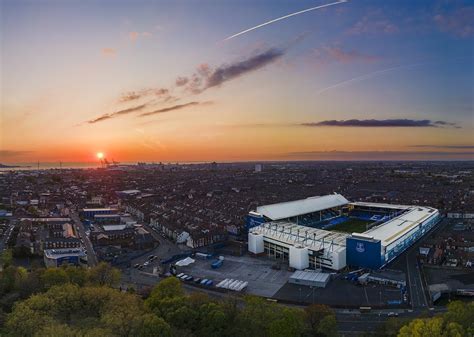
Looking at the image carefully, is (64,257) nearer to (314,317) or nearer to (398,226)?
(314,317)

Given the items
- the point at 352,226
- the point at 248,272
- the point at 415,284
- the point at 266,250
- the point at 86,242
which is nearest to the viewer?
the point at 415,284

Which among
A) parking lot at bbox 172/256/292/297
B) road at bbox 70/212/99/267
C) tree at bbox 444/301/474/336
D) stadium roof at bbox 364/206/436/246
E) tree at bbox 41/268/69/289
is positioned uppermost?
tree at bbox 41/268/69/289

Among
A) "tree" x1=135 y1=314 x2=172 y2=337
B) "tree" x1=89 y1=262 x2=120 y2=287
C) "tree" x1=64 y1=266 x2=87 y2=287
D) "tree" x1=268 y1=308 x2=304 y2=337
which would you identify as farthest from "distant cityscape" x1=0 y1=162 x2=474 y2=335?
"tree" x1=135 y1=314 x2=172 y2=337

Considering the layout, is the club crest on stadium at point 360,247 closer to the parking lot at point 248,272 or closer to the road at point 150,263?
the parking lot at point 248,272

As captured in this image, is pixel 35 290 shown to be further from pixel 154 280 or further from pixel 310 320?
pixel 310 320

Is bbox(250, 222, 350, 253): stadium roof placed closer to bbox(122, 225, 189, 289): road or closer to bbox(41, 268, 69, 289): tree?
bbox(122, 225, 189, 289): road

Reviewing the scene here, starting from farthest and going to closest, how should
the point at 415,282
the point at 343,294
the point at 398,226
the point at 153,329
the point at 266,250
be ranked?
the point at 398,226 → the point at 266,250 → the point at 415,282 → the point at 343,294 → the point at 153,329

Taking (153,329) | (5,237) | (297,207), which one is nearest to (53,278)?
(153,329)

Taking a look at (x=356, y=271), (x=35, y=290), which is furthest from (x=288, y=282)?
(x=35, y=290)
